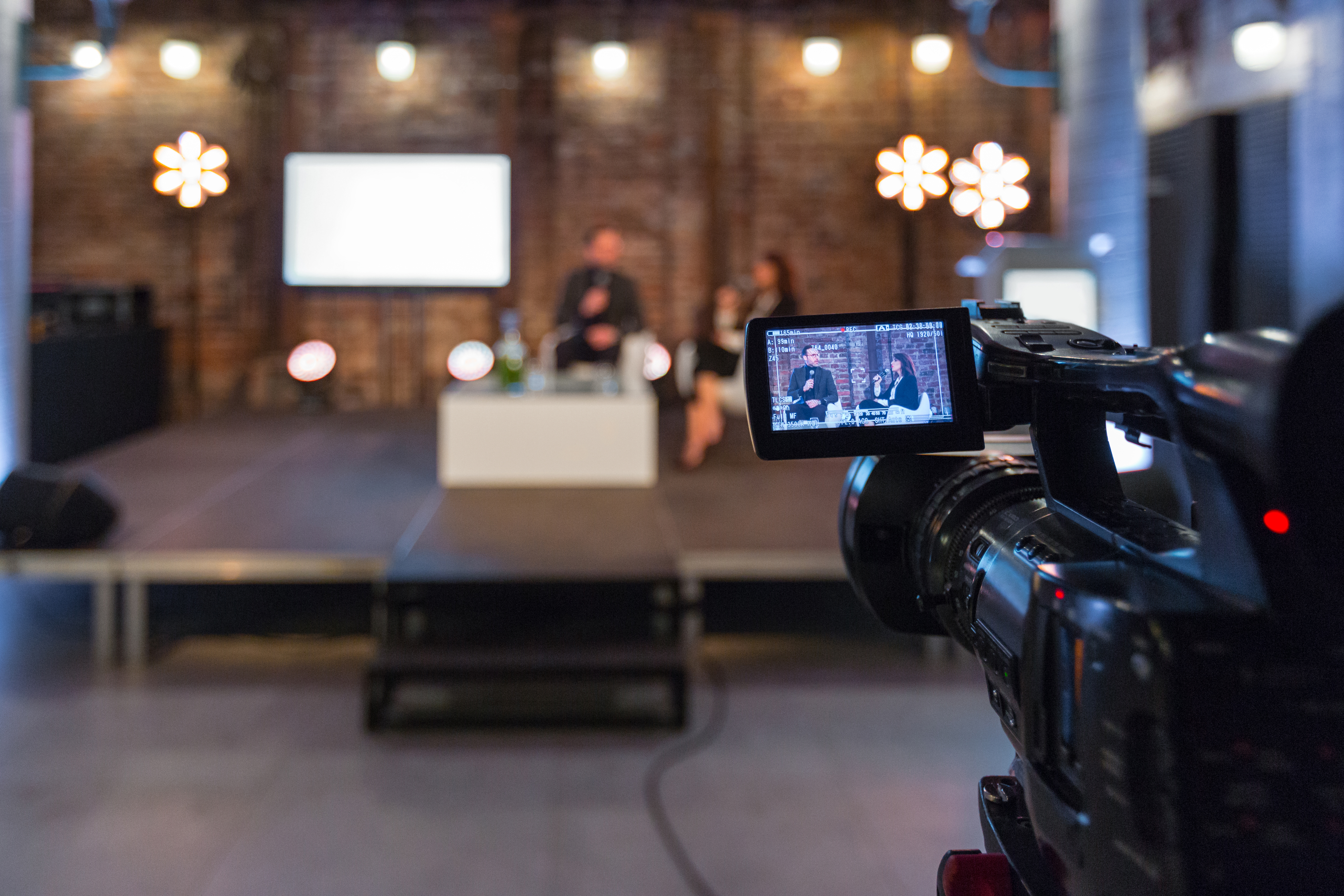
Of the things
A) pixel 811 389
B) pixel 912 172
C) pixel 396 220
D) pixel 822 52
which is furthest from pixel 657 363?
pixel 811 389

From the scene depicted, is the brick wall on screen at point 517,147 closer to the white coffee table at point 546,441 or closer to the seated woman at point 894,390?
the white coffee table at point 546,441

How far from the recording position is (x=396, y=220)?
7418mm

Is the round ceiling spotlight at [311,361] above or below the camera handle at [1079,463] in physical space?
above

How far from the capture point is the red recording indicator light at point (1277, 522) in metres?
0.51

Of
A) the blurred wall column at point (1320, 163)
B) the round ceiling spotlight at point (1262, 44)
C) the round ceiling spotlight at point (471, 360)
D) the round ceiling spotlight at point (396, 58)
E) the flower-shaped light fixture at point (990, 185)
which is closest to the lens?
the blurred wall column at point (1320, 163)

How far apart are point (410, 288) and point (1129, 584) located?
288 inches

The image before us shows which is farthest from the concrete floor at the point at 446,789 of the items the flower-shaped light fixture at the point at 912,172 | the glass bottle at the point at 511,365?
the flower-shaped light fixture at the point at 912,172

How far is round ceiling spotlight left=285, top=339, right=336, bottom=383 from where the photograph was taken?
291 inches

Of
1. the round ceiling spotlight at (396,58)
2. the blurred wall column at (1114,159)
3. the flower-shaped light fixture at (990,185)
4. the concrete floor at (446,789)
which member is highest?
the round ceiling spotlight at (396,58)

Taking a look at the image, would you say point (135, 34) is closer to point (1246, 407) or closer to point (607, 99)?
point (607, 99)

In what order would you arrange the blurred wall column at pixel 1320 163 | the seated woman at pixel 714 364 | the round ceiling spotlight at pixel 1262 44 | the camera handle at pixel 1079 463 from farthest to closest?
the round ceiling spotlight at pixel 1262 44 → the seated woman at pixel 714 364 → the blurred wall column at pixel 1320 163 → the camera handle at pixel 1079 463

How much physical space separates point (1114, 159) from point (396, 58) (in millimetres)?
5018

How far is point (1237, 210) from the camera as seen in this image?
20.0 feet

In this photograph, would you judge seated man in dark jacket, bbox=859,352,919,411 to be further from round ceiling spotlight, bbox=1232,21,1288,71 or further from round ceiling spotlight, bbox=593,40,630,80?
round ceiling spotlight, bbox=593,40,630,80
